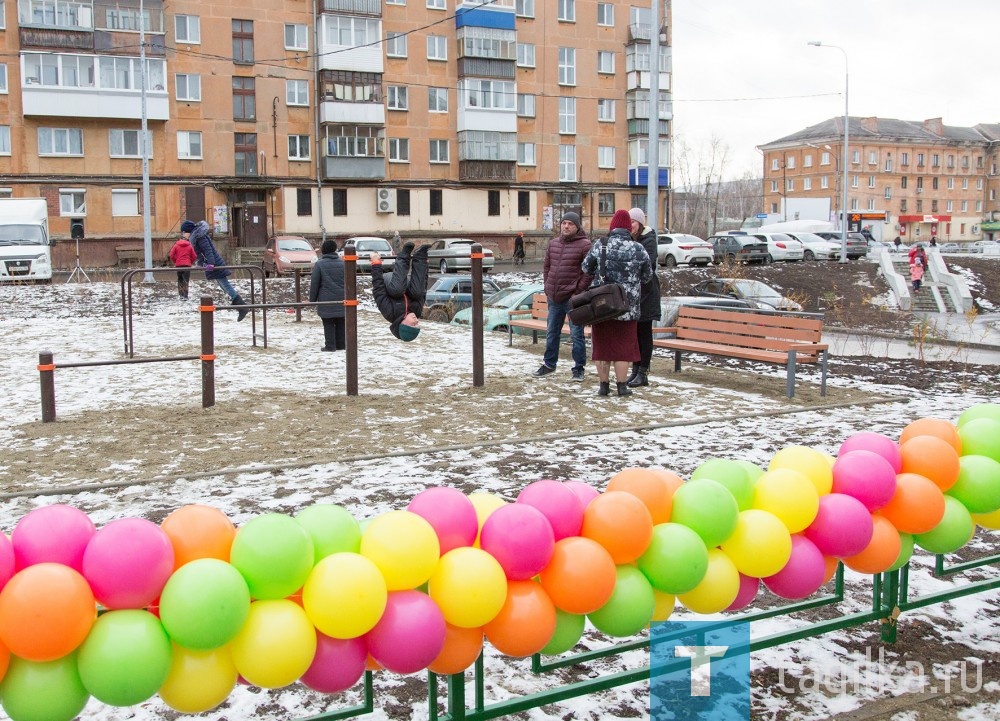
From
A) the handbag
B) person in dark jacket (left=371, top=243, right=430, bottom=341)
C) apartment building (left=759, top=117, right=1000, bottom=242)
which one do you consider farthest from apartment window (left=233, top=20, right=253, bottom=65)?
apartment building (left=759, top=117, right=1000, bottom=242)

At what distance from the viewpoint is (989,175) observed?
356 feet

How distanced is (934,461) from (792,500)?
28.2 inches

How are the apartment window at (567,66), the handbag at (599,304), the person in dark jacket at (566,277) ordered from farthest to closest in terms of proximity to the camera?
1. the apartment window at (567,66)
2. the person in dark jacket at (566,277)
3. the handbag at (599,304)

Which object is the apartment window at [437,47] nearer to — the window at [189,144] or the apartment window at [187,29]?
the apartment window at [187,29]

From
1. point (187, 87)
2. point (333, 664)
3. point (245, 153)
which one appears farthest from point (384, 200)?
point (333, 664)

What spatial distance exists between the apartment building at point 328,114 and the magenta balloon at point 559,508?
41.2 meters

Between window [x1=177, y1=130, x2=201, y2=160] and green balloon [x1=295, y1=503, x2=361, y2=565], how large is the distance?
45479 millimetres

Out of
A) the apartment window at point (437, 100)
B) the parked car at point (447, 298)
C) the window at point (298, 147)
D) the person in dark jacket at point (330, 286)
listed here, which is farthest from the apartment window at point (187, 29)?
the person in dark jacket at point (330, 286)

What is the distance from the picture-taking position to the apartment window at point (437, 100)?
5006 centimetres

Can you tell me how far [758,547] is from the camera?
3.19m

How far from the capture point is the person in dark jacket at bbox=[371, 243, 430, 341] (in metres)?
9.91

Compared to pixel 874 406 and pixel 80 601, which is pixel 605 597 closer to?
pixel 80 601

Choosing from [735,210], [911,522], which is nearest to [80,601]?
[911,522]

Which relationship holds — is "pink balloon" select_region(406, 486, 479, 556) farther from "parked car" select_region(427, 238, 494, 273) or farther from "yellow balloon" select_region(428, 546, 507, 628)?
"parked car" select_region(427, 238, 494, 273)
